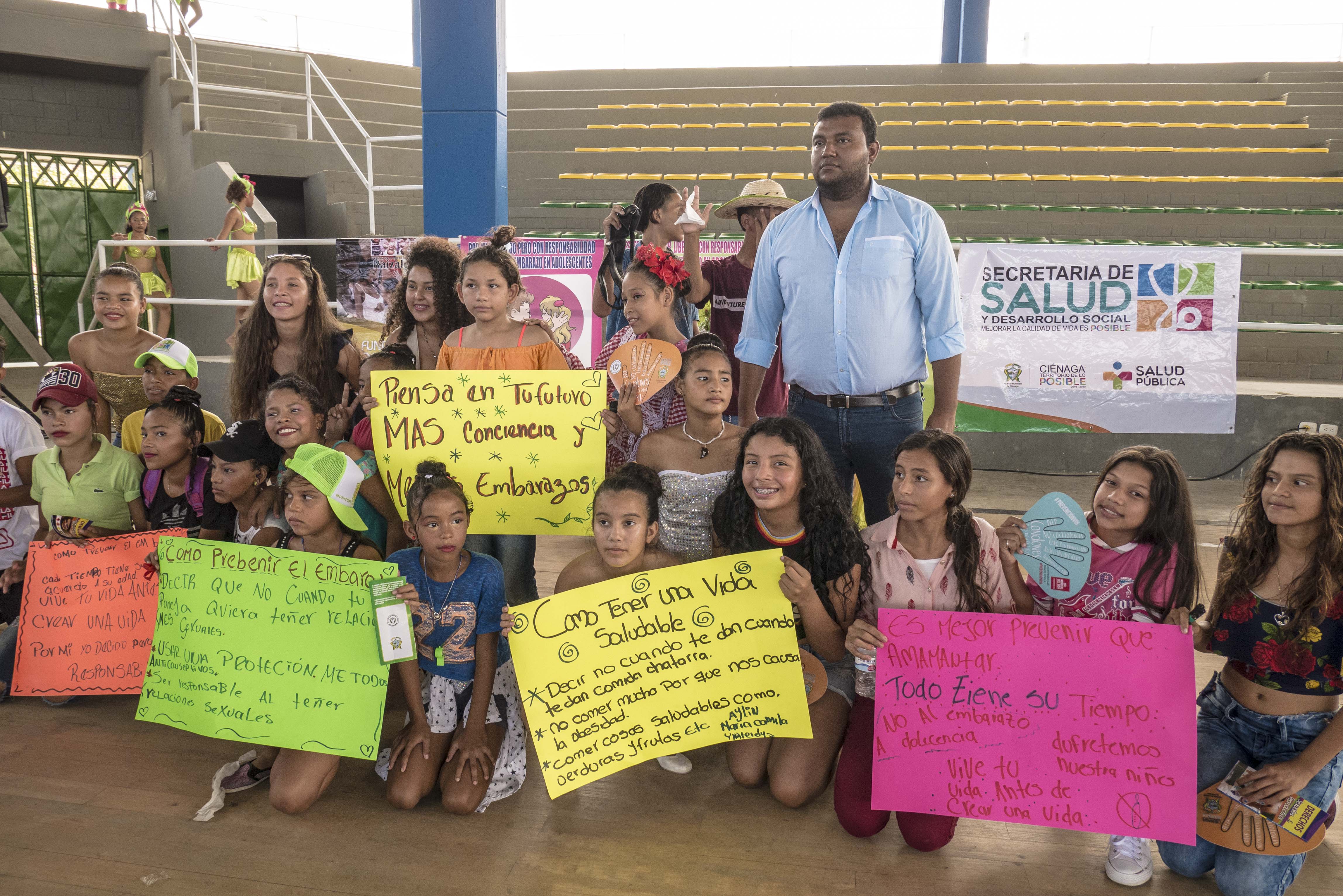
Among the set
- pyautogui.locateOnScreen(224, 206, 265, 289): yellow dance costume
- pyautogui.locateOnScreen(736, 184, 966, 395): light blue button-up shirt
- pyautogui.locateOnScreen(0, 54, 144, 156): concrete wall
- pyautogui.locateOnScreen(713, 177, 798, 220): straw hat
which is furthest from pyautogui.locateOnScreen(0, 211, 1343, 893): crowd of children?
pyautogui.locateOnScreen(0, 54, 144, 156): concrete wall

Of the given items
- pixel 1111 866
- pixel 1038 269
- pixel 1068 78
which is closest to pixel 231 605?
pixel 1111 866

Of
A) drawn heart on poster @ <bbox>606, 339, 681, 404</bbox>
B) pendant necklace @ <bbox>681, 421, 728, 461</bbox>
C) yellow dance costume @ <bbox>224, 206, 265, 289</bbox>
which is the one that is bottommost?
pendant necklace @ <bbox>681, 421, 728, 461</bbox>

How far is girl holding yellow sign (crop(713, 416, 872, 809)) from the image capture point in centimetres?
220

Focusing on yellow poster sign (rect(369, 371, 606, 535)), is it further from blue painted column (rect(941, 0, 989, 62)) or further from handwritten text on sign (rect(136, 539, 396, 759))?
blue painted column (rect(941, 0, 989, 62))

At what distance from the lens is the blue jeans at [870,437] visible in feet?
8.54

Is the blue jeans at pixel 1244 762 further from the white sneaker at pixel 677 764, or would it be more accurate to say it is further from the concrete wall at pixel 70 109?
the concrete wall at pixel 70 109

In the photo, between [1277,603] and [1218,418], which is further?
[1218,418]

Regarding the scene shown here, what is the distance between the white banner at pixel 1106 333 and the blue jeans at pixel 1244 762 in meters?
3.76

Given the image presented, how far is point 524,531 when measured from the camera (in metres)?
2.65

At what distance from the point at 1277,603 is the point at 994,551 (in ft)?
1.97

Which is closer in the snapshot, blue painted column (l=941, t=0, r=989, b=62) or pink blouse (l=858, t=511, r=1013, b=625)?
pink blouse (l=858, t=511, r=1013, b=625)

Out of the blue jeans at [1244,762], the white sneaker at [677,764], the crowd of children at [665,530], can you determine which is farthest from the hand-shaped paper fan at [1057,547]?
the white sneaker at [677,764]

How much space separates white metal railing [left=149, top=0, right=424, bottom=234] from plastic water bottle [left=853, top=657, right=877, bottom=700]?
6963mm

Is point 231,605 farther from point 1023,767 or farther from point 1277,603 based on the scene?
point 1277,603
